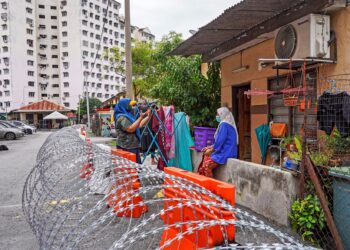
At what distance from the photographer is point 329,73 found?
6.04 metres

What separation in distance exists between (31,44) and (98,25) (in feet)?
52.5

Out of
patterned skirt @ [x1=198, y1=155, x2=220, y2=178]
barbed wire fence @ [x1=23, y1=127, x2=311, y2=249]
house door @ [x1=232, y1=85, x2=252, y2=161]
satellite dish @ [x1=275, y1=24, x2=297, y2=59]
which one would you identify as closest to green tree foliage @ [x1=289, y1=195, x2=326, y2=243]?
barbed wire fence @ [x1=23, y1=127, x2=311, y2=249]

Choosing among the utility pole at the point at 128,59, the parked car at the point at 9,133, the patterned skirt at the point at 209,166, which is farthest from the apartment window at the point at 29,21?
the patterned skirt at the point at 209,166

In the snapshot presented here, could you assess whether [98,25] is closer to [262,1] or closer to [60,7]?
[60,7]

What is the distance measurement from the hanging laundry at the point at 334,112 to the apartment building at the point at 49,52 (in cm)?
6882

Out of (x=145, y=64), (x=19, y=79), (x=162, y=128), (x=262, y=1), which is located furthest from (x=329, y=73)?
(x=19, y=79)

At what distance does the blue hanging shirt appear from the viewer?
6.42 meters

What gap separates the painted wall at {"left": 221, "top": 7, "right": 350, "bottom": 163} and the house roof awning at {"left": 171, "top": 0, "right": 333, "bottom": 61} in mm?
365

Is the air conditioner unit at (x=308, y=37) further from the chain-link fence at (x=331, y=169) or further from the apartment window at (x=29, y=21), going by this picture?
the apartment window at (x=29, y=21)

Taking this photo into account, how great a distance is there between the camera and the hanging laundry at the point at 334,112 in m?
4.77

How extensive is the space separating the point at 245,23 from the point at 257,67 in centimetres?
130

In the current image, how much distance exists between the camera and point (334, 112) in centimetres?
498

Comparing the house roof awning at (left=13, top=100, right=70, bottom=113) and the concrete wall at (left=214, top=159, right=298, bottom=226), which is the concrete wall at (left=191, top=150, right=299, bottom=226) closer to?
the concrete wall at (left=214, top=159, right=298, bottom=226)

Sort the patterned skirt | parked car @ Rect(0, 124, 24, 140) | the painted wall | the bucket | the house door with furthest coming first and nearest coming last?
parked car @ Rect(0, 124, 24, 140), the house door, the bucket, the patterned skirt, the painted wall
